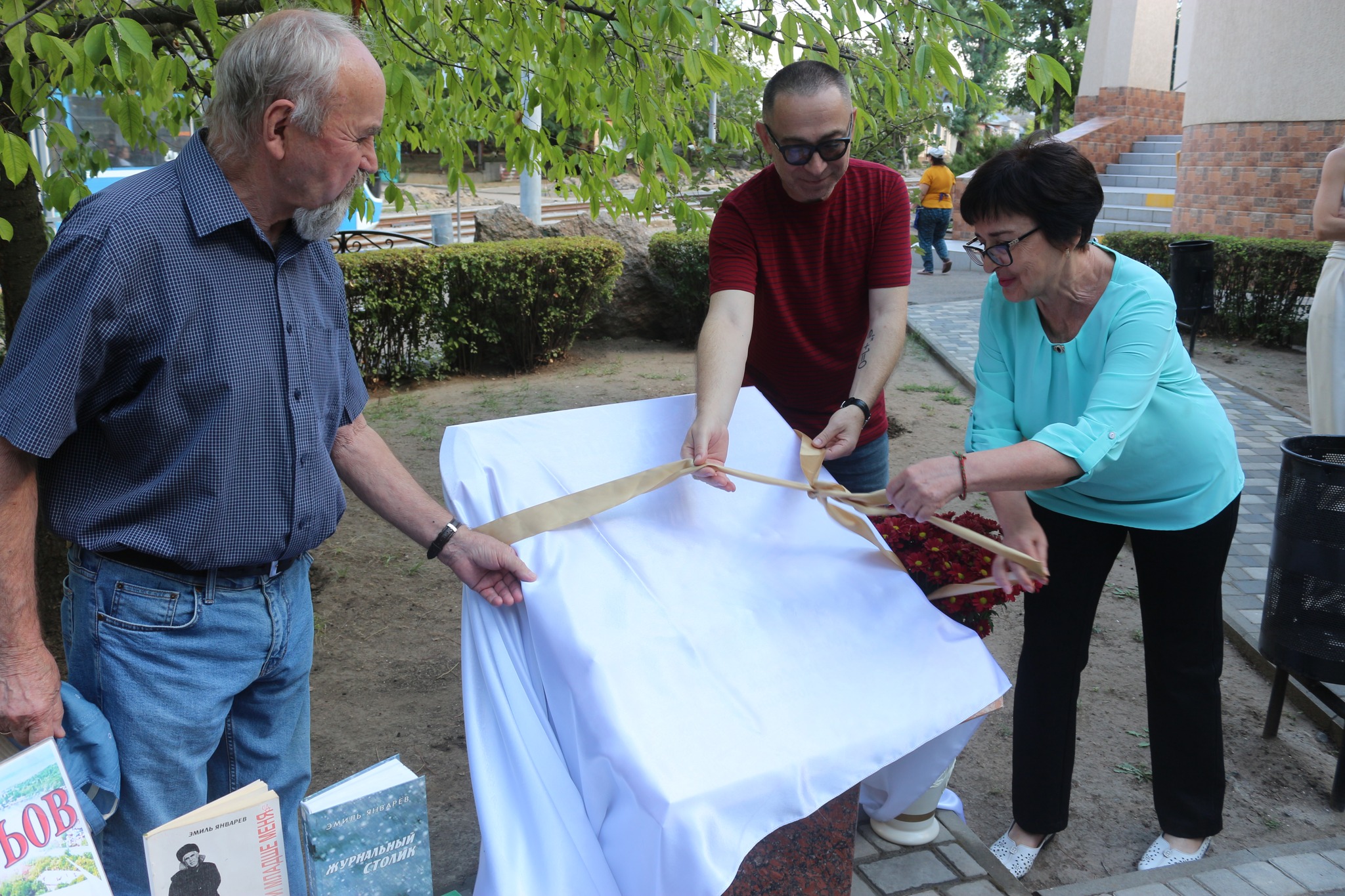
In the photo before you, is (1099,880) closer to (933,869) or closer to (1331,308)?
(933,869)

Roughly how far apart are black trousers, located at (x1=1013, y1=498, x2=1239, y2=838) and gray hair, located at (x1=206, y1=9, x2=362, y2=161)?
2112mm

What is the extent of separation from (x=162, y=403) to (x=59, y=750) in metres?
0.62

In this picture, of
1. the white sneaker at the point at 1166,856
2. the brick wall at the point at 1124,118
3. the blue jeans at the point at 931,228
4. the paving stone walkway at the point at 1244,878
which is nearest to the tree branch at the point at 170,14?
the paving stone walkway at the point at 1244,878

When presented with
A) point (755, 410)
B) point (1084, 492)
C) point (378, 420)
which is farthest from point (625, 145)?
point (378, 420)

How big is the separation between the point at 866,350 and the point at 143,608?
192 cm

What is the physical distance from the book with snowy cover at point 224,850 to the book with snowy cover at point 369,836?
5cm

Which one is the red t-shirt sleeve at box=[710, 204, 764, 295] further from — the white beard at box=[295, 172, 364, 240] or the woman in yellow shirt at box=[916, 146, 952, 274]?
the woman in yellow shirt at box=[916, 146, 952, 274]

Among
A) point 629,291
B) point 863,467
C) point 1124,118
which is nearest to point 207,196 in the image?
point 863,467

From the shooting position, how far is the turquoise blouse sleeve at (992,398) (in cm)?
269

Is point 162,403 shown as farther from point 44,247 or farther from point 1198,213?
point 1198,213

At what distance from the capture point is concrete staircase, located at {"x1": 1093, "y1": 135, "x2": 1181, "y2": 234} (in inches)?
646

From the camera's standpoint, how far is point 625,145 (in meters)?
4.32

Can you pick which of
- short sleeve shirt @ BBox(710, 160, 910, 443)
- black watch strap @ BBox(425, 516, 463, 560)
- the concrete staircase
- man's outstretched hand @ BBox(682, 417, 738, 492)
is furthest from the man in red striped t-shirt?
the concrete staircase

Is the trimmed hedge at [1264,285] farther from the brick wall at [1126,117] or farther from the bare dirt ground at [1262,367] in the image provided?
the brick wall at [1126,117]
